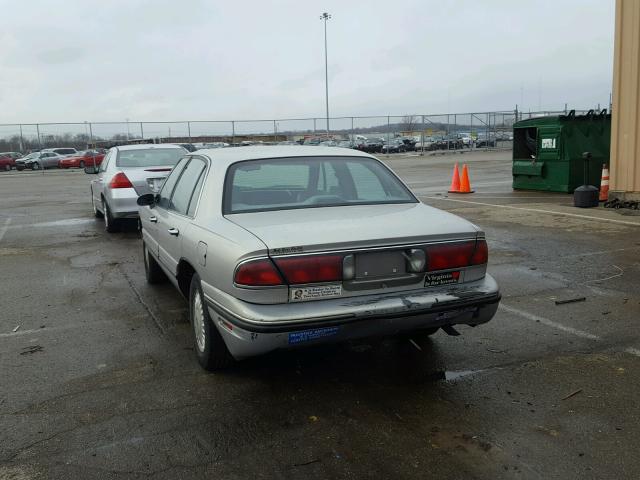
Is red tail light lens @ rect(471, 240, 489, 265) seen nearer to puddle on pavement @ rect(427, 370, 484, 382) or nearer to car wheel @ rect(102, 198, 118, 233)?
puddle on pavement @ rect(427, 370, 484, 382)

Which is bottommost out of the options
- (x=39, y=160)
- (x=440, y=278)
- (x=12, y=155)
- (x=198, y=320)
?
(x=198, y=320)

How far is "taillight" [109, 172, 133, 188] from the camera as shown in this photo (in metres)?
9.98

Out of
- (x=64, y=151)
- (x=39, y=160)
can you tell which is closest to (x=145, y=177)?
(x=39, y=160)

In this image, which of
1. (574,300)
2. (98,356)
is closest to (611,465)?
(574,300)

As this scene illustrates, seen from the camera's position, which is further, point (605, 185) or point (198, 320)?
point (605, 185)

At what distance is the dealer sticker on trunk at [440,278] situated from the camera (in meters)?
3.69

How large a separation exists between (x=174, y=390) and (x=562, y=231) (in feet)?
24.2

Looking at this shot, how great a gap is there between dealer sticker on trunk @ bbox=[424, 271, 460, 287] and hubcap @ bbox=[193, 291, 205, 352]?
1506 mm

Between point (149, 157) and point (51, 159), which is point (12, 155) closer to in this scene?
point (51, 159)

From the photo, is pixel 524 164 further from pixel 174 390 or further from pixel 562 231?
pixel 174 390

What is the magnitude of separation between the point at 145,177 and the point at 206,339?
6589mm

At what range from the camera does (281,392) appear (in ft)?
12.5

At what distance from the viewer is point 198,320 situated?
4203 millimetres

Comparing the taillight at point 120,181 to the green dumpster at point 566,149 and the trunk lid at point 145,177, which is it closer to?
the trunk lid at point 145,177
